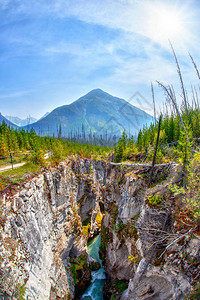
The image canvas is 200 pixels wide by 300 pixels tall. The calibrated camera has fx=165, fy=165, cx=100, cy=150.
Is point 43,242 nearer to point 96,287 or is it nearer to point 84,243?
point 84,243

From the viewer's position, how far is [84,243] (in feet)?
102

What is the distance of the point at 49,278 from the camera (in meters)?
19.5

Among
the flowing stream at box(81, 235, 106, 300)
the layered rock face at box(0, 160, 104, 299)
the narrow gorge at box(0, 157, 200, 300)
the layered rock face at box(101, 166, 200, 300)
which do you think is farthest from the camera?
the flowing stream at box(81, 235, 106, 300)

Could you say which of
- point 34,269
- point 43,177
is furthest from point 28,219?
point 43,177

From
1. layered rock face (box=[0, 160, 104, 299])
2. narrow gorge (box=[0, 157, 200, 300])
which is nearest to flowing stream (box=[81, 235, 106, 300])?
narrow gorge (box=[0, 157, 200, 300])

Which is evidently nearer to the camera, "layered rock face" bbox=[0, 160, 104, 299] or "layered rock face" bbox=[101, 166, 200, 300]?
"layered rock face" bbox=[101, 166, 200, 300]

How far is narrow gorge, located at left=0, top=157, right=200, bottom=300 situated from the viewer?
1188 cm

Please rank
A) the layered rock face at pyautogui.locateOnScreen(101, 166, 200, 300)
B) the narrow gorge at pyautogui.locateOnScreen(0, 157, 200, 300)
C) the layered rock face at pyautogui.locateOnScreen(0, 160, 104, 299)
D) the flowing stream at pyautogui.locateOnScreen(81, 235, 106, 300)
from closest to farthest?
the layered rock face at pyautogui.locateOnScreen(101, 166, 200, 300) < the narrow gorge at pyautogui.locateOnScreen(0, 157, 200, 300) < the layered rock face at pyautogui.locateOnScreen(0, 160, 104, 299) < the flowing stream at pyautogui.locateOnScreen(81, 235, 106, 300)

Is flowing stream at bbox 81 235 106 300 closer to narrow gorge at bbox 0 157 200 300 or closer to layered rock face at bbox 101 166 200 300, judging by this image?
narrow gorge at bbox 0 157 200 300

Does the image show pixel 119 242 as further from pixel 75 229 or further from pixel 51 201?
pixel 51 201

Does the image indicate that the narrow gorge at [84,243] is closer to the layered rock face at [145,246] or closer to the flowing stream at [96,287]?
the layered rock face at [145,246]

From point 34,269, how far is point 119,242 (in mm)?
11838

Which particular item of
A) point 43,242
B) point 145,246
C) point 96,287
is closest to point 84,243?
point 96,287

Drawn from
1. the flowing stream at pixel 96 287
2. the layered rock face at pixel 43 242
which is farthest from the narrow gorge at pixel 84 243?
the flowing stream at pixel 96 287
